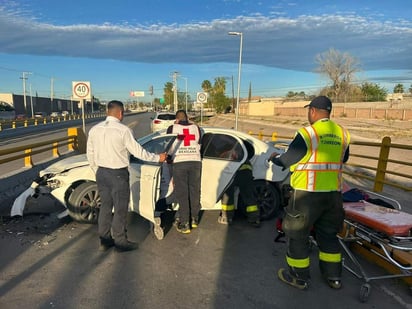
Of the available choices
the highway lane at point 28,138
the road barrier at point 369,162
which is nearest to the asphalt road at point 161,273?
the road barrier at point 369,162

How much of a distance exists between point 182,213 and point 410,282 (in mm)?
2939

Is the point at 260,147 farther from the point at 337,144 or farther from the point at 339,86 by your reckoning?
the point at 339,86

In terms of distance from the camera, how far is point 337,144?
3605 millimetres

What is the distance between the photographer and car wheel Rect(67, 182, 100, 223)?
209 inches

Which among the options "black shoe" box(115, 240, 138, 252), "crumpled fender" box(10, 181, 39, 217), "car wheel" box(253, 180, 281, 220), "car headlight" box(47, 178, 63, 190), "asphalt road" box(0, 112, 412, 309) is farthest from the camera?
"car wheel" box(253, 180, 281, 220)

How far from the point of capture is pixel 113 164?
4324mm

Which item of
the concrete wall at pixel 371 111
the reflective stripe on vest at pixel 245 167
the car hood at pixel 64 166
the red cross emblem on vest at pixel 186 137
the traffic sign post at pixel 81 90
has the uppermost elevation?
the traffic sign post at pixel 81 90

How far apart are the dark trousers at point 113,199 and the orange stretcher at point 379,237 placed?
8.73 ft

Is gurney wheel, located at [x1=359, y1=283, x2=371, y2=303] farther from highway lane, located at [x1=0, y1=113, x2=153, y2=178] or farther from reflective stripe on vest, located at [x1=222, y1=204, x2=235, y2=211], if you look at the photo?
highway lane, located at [x1=0, y1=113, x2=153, y2=178]

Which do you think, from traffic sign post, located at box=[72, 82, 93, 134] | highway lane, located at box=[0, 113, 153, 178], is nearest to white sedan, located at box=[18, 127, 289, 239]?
highway lane, located at box=[0, 113, 153, 178]

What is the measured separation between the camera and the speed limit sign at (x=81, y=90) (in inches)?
482

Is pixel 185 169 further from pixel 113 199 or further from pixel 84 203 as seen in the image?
pixel 84 203

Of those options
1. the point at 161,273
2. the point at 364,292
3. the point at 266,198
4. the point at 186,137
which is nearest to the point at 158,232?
the point at 161,273

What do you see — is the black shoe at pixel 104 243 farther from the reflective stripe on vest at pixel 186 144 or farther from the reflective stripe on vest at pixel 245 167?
the reflective stripe on vest at pixel 245 167
